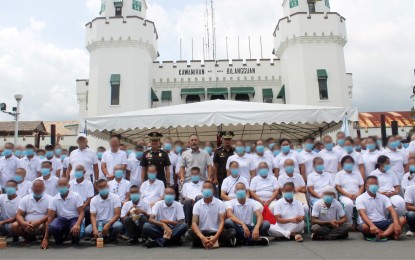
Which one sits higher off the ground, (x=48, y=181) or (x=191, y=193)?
(x=48, y=181)

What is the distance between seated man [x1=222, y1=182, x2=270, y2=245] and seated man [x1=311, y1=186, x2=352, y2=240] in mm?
910

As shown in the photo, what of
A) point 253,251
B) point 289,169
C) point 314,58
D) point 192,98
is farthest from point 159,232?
point 314,58

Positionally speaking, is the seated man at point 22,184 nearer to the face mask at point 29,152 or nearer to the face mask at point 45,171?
the face mask at point 45,171

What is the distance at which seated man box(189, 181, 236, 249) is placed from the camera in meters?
6.69

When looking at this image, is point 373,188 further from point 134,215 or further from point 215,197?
point 134,215

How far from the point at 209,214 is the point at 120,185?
2341 mm

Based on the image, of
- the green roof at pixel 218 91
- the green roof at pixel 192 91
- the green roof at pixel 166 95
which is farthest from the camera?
the green roof at pixel 166 95

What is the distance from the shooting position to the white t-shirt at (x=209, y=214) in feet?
22.6

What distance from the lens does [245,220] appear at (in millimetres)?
7168

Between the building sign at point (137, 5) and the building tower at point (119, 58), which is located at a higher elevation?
the building sign at point (137, 5)

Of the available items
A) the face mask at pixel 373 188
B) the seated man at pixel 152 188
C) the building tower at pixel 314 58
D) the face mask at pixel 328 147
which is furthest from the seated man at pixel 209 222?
the building tower at pixel 314 58

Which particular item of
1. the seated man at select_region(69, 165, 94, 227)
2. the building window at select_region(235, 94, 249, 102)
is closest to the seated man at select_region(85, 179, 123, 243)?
the seated man at select_region(69, 165, 94, 227)

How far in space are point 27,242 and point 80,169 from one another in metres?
1.63

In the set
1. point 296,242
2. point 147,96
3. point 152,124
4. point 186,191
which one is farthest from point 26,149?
point 147,96
